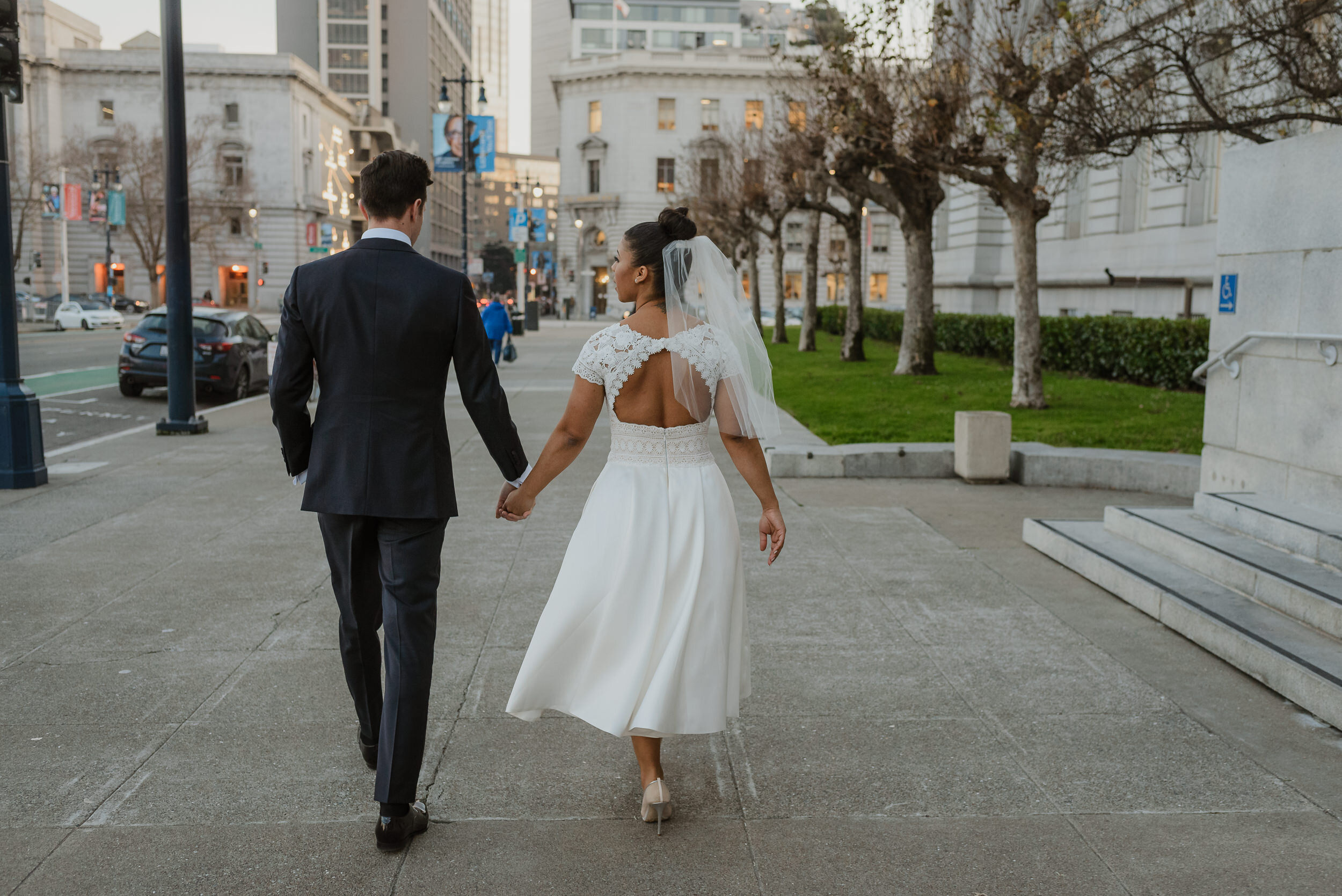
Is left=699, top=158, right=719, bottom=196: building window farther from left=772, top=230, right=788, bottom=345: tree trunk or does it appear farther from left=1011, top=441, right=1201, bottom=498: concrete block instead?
left=1011, top=441, right=1201, bottom=498: concrete block

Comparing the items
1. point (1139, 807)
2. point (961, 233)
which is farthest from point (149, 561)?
point (961, 233)

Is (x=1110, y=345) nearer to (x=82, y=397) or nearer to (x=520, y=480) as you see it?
(x=82, y=397)

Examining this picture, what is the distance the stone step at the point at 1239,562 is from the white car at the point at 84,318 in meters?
47.9

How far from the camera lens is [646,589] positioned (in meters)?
3.79

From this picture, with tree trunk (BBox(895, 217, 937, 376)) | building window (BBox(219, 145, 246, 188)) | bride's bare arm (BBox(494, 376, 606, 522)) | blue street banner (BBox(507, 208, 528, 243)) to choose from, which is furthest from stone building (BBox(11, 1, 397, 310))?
bride's bare arm (BBox(494, 376, 606, 522))

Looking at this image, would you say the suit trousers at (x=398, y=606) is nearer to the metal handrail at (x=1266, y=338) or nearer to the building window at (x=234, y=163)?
the metal handrail at (x=1266, y=338)

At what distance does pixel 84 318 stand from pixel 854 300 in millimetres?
35403

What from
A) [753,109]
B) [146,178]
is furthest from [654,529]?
[753,109]

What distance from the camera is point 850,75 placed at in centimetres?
1803

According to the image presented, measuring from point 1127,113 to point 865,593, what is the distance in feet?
32.1

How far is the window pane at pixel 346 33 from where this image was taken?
415ft

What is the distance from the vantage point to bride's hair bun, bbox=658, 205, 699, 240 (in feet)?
12.7

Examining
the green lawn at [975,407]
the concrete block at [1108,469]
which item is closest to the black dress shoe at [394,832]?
the concrete block at [1108,469]

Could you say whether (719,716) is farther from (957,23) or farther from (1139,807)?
(957,23)
